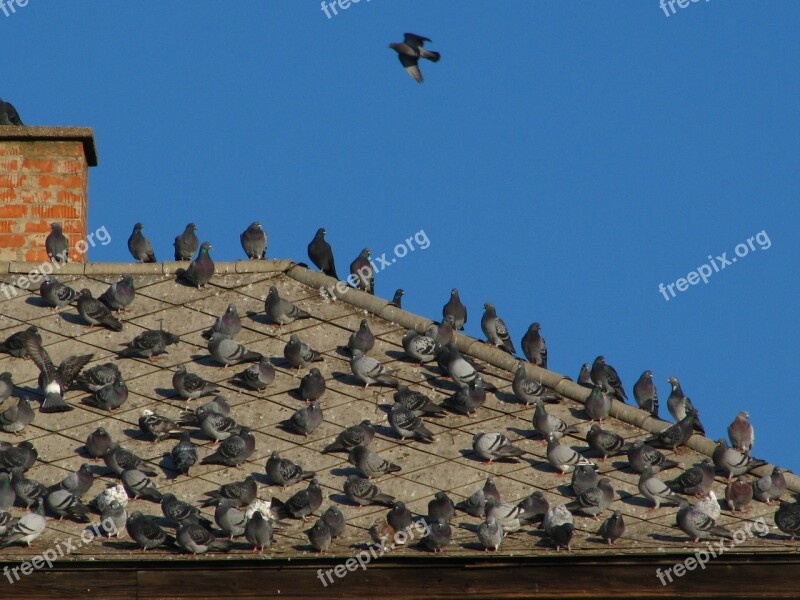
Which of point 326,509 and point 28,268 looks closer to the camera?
point 326,509

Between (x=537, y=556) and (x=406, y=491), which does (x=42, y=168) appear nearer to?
(x=406, y=491)

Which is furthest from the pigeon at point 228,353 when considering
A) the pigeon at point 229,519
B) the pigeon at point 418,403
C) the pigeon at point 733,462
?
the pigeon at point 733,462

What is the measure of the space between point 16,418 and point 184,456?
6.47ft

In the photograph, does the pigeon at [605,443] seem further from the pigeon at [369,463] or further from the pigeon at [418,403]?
the pigeon at [369,463]

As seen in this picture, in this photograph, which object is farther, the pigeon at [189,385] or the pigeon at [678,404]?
the pigeon at [678,404]

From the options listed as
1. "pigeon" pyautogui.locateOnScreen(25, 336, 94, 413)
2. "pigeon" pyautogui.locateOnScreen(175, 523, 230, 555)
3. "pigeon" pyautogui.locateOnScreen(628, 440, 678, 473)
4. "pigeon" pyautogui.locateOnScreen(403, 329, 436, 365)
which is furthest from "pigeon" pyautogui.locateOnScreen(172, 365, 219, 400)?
"pigeon" pyautogui.locateOnScreen(628, 440, 678, 473)

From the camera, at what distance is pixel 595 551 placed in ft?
53.3

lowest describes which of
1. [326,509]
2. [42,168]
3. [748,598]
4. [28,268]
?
[748,598]

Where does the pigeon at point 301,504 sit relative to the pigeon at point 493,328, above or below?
below

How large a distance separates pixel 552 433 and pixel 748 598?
3501 millimetres

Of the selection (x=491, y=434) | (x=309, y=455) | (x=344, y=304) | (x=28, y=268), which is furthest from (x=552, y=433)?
(x=28, y=268)

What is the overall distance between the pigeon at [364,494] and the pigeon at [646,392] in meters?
5.58

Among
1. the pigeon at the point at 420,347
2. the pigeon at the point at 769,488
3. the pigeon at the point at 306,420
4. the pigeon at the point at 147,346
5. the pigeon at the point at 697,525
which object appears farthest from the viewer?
the pigeon at the point at 420,347

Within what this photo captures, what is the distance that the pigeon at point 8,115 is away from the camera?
2552 centimetres
